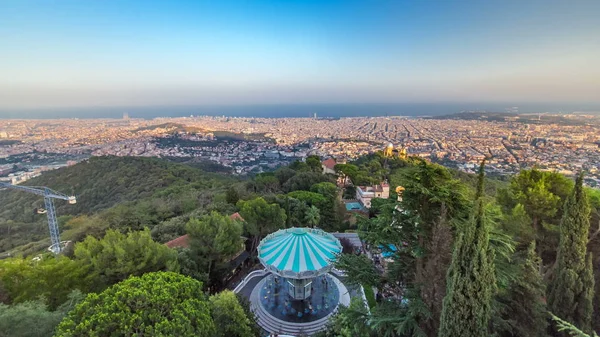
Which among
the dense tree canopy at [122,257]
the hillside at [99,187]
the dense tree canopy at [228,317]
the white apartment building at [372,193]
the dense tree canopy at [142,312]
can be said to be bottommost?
the hillside at [99,187]

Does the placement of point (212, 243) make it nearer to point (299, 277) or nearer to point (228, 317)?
point (299, 277)

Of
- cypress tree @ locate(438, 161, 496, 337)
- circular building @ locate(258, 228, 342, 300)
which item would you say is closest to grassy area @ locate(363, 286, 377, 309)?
circular building @ locate(258, 228, 342, 300)

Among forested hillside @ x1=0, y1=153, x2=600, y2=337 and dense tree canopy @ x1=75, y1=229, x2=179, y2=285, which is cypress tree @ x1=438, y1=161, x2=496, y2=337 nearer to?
forested hillside @ x1=0, y1=153, x2=600, y2=337

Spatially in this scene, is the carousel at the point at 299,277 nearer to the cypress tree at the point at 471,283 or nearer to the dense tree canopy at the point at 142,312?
the dense tree canopy at the point at 142,312

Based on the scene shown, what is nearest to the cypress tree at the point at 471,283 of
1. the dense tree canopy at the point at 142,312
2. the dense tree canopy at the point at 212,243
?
the dense tree canopy at the point at 142,312

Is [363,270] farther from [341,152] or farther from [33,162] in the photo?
[33,162]
